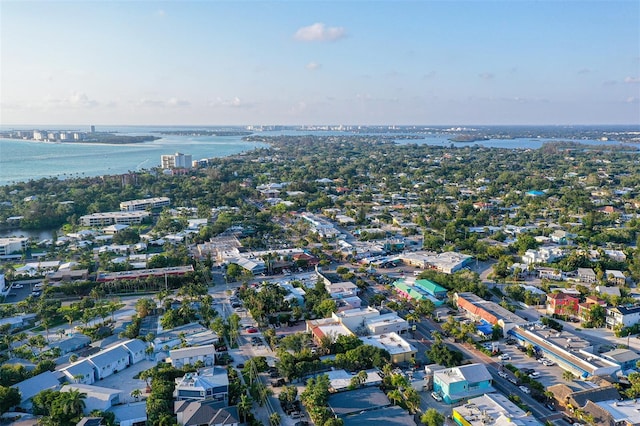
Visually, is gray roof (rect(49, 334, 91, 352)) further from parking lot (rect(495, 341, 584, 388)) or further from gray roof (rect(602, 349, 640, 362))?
gray roof (rect(602, 349, 640, 362))

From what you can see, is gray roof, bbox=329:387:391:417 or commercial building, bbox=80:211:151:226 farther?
commercial building, bbox=80:211:151:226

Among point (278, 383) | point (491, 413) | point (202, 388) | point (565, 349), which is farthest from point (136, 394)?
point (565, 349)

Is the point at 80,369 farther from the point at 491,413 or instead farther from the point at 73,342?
the point at 491,413

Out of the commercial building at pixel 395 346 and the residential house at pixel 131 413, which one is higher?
the commercial building at pixel 395 346

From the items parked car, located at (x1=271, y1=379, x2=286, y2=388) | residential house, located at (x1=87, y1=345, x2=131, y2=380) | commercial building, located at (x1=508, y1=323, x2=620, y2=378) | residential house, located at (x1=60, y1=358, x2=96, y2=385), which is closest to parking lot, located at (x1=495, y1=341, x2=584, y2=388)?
commercial building, located at (x1=508, y1=323, x2=620, y2=378)

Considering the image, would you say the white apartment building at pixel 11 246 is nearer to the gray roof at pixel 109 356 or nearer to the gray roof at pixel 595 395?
the gray roof at pixel 109 356

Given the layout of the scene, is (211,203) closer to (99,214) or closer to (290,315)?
(99,214)

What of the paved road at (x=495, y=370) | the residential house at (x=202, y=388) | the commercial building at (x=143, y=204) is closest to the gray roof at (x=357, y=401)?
the residential house at (x=202, y=388)
